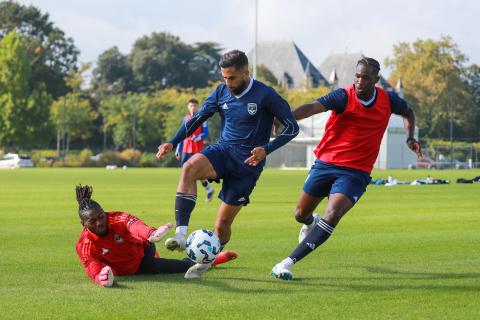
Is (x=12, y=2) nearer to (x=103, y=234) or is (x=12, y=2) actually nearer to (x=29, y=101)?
(x=29, y=101)

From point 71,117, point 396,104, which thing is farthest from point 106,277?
point 71,117

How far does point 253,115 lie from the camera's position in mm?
9227

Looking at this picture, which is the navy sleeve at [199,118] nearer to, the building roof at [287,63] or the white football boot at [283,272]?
the white football boot at [283,272]

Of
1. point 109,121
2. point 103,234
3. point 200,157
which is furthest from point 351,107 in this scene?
point 109,121

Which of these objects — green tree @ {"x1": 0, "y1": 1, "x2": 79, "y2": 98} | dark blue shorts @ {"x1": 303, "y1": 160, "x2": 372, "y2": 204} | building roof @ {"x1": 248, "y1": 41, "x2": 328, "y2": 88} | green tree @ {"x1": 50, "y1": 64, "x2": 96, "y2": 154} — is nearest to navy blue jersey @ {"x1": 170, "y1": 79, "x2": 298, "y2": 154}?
dark blue shorts @ {"x1": 303, "y1": 160, "x2": 372, "y2": 204}

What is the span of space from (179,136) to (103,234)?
1.71m

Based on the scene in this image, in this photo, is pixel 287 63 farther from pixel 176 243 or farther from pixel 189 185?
pixel 176 243

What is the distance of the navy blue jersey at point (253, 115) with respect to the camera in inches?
361

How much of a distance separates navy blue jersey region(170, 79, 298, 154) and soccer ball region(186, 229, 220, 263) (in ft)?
3.85

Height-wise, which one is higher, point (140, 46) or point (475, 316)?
point (140, 46)

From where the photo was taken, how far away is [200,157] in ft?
29.9

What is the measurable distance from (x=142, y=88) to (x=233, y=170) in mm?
116014

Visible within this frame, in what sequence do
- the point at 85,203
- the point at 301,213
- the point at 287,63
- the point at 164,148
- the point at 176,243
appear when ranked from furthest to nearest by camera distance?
the point at 287,63, the point at 301,213, the point at 164,148, the point at 85,203, the point at 176,243

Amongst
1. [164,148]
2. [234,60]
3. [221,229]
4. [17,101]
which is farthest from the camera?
[17,101]
